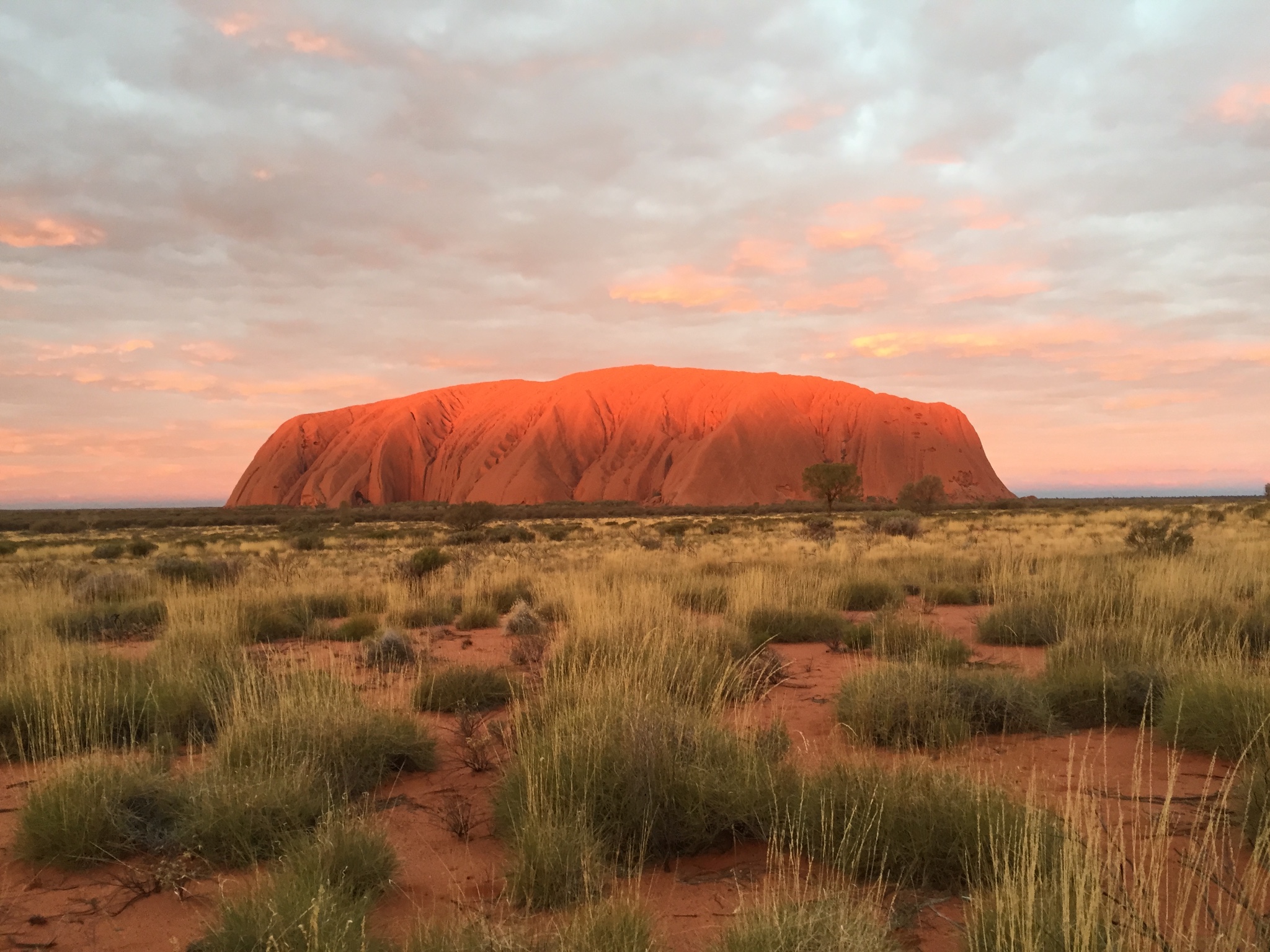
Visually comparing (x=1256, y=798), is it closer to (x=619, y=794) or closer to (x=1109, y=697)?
(x=1109, y=697)

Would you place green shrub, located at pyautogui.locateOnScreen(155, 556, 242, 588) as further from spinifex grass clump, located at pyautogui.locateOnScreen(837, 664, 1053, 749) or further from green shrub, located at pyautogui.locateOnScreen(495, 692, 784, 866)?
spinifex grass clump, located at pyautogui.locateOnScreen(837, 664, 1053, 749)

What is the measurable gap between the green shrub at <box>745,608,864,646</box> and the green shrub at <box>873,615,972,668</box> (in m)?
0.75

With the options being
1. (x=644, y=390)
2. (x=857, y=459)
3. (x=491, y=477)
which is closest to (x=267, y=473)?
(x=491, y=477)

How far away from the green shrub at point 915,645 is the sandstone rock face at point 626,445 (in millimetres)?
69201

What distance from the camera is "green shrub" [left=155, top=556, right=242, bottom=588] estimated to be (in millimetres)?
13234

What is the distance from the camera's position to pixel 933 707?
16.3 feet

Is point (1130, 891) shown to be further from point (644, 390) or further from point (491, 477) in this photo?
point (644, 390)

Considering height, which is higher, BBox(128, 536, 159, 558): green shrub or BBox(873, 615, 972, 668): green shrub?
BBox(873, 615, 972, 668): green shrub

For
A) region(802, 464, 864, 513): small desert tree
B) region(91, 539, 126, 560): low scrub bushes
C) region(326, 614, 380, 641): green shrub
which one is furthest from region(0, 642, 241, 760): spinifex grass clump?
region(802, 464, 864, 513): small desert tree

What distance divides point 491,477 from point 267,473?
37.7 metres

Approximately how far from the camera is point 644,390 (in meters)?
99.8

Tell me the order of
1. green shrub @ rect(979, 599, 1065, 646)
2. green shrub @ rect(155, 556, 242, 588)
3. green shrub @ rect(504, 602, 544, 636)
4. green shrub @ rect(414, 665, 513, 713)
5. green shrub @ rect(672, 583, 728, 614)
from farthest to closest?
green shrub @ rect(155, 556, 242, 588) < green shrub @ rect(672, 583, 728, 614) < green shrub @ rect(504, 602, 544, 636) < green shrub @ rect(979, 599, 1065, 646) < green shrub @ rect(414, 665, 513, 713)

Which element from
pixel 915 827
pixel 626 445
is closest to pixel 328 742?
pixel 915 827

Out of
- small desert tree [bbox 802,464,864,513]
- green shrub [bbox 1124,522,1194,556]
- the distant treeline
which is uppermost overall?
small desert tree [bbox 802,464,864,513]
